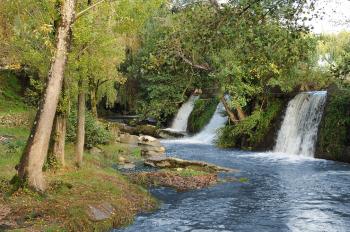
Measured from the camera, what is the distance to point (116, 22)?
1628 centimetres

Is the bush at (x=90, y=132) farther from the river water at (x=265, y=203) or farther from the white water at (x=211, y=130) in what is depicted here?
the white water at (x=211, y=130)

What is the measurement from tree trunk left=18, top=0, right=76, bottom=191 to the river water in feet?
10.1

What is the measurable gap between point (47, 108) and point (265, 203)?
7998 mm

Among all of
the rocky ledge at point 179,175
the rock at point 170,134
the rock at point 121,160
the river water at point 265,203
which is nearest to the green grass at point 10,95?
the rock at point 121,160

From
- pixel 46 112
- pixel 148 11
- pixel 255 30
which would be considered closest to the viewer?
pixel 255 30

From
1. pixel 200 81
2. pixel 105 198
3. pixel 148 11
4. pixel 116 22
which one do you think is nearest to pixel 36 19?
pixel 116 22

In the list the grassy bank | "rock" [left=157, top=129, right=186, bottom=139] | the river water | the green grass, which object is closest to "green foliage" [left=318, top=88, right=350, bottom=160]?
the river water

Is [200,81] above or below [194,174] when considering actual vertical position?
above

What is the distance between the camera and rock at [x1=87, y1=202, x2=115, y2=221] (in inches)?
474

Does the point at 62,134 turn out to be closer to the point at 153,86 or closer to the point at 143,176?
the point at 143,176

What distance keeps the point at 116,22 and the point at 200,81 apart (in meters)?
23.9

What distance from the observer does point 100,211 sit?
12438 millimetres

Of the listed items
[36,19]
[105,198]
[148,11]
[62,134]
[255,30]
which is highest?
[148,11]

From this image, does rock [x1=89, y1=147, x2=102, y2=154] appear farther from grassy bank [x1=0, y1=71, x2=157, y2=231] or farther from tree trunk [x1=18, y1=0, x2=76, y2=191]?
tree trunk [x1=18, y1=0, x2=76, y2=191]
